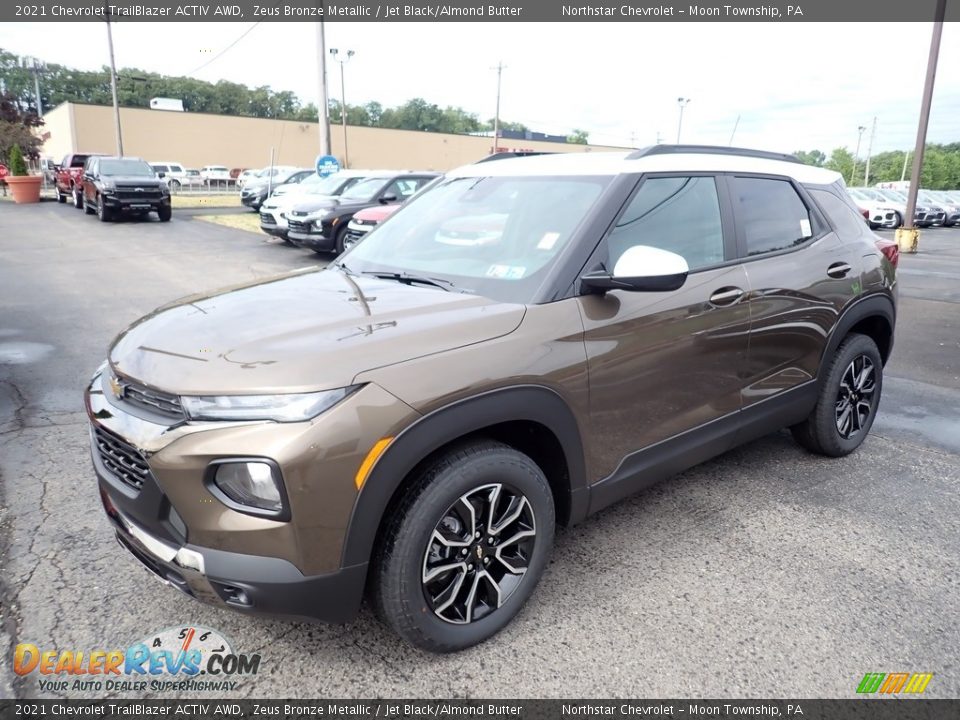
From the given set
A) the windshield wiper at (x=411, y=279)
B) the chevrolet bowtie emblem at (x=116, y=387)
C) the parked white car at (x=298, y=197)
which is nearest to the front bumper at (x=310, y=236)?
the parked white car at (x=298, y=197)

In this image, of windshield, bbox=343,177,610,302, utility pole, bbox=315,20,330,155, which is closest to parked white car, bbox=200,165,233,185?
utility pole, bbox=315,20,330,155

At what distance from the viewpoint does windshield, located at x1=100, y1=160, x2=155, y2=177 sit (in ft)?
64.0

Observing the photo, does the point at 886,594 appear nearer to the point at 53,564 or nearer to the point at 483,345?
the point at 483,345

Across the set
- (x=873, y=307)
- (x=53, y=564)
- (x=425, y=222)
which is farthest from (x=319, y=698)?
(x=873, y=307)

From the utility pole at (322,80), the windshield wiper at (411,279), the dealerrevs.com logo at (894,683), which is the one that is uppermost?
the utility pole at (322,80)

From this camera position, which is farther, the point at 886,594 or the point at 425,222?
the point at 425,222

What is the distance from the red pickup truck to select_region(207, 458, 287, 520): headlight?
24.3 m

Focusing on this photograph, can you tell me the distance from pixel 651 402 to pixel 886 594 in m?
1.27

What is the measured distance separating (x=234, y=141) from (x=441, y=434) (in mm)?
64757

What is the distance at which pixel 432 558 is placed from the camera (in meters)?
2.41

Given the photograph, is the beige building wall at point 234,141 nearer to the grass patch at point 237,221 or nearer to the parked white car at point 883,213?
the parked white car at point 883,213

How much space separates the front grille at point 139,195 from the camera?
18.8 metres

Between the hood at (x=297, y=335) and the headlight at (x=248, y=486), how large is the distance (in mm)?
221

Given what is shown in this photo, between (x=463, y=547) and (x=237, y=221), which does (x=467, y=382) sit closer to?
(x=463, y=547)
